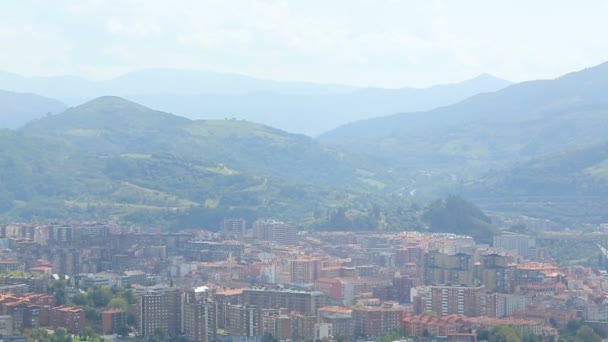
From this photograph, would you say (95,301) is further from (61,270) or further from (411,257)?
(411,257)

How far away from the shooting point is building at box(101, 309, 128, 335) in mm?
38500

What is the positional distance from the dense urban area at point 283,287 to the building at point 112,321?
0.12ft

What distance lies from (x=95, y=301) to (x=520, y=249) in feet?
74.4

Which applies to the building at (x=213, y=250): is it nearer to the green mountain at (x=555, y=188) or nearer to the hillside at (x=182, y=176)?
the hillside at (x=182, y=176)

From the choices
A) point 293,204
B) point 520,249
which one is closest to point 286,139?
point 293,204

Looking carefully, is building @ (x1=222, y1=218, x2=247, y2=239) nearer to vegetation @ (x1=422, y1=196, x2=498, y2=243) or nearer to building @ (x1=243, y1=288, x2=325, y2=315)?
vegetation @ (x1=422, y1=196, x2=498, y2=243)

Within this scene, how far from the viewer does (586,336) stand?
38.7 m

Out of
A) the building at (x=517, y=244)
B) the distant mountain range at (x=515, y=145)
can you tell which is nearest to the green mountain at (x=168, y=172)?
the distant mountain range at (x=515, y=145)

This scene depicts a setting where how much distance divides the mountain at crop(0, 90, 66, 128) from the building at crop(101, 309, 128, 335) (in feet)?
405

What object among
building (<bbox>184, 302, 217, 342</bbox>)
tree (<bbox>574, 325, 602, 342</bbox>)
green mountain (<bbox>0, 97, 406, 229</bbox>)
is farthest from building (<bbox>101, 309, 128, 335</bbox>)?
green mountain (<bbox>0, 97, 406, 229</bbox>)

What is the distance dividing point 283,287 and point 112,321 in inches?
287

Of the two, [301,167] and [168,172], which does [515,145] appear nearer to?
[301,167]

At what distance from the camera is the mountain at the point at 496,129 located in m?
115

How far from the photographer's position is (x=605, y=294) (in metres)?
45.3
